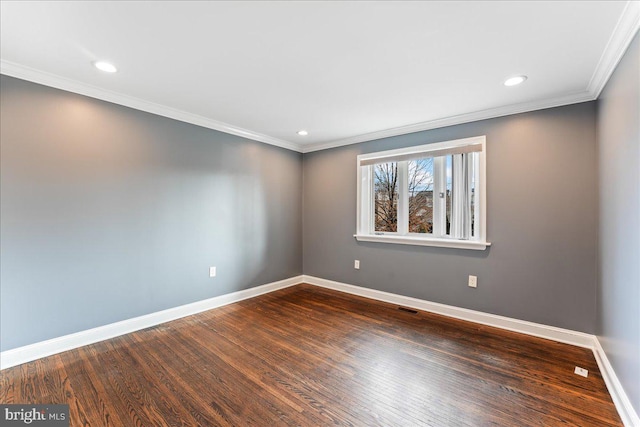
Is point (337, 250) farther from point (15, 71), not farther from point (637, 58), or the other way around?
point (15, 71)

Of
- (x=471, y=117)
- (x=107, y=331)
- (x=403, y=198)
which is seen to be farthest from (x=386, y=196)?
(x=107, y=331)

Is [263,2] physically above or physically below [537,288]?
above

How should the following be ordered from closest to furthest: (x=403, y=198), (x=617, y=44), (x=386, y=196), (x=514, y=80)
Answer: (x=617, y=44), (x=514, y=80), (x=403, y=198), (x=386, y=196)


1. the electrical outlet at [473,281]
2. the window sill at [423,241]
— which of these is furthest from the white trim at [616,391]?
the window sill at [423,241]

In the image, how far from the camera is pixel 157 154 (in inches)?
112

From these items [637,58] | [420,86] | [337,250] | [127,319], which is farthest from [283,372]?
[637,58]

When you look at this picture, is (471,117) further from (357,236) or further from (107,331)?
(107,331)

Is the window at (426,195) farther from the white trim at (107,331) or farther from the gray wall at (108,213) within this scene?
the white trim at (107,331)

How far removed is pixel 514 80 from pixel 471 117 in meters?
0.75

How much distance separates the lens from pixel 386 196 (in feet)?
12.7

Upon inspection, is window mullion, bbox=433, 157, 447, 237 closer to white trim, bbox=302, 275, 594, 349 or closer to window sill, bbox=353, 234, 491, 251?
window sill, bbox=353, 234, 491, 251

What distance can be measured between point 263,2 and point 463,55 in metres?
1.37

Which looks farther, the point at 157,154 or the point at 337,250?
the point at 337,250

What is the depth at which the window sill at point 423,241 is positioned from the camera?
115 inches
